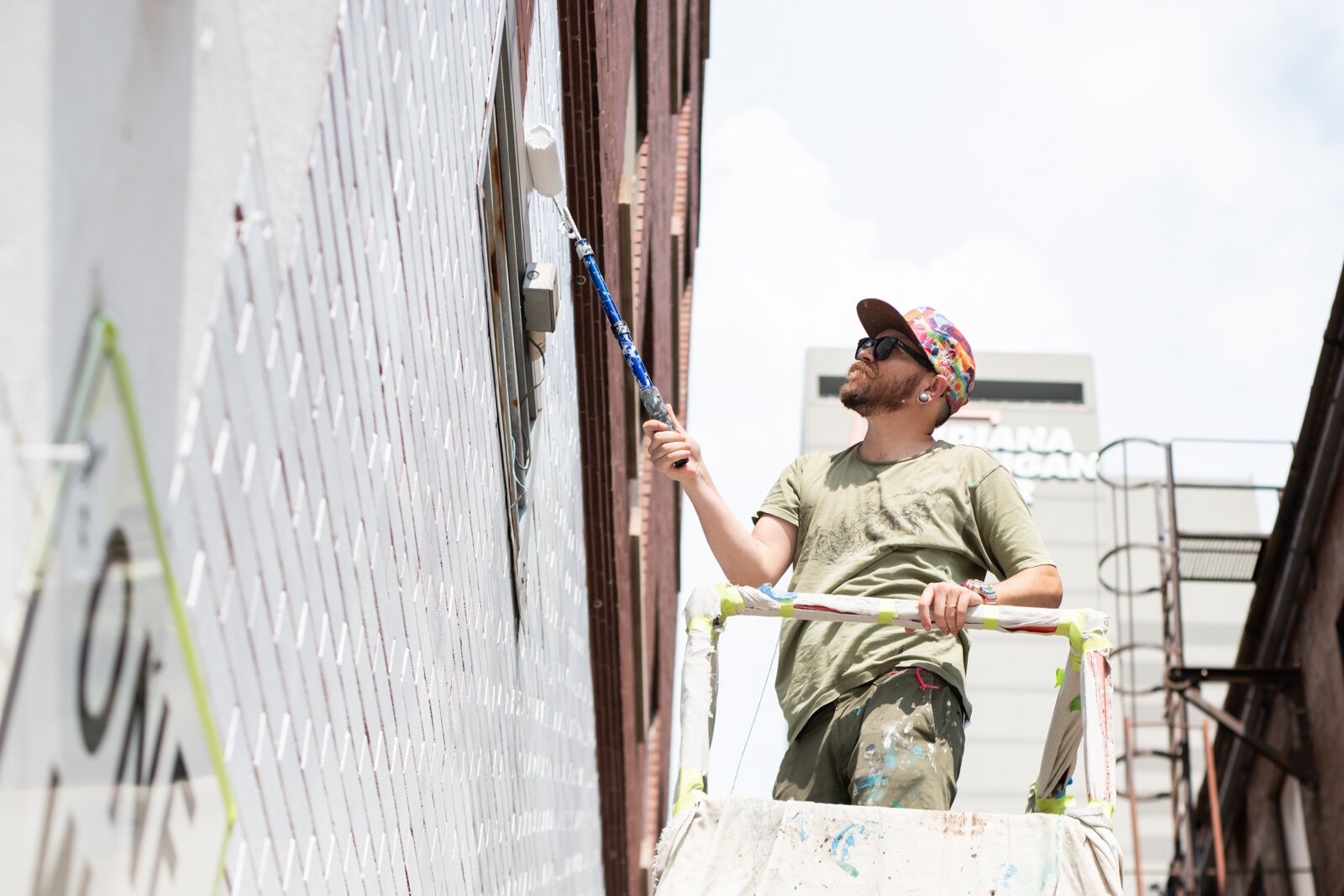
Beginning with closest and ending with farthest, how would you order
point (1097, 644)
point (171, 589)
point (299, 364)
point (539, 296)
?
1. point (171, 589)
2. point (299, 364)
3. point (1097, 644)
4. point (539, 296)

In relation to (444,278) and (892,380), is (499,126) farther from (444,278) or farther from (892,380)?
(892,380)

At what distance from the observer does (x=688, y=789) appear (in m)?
4.03

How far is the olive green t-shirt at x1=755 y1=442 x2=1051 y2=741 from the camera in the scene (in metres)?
4.57

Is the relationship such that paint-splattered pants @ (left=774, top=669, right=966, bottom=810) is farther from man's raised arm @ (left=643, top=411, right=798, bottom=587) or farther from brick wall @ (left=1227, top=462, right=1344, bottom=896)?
brick wall @ (left=1227, top=462, right=1344, bottom=896)

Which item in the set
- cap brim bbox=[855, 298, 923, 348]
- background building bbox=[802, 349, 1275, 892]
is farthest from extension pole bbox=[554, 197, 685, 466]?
background building bbox=[802, 349, 1275, 892]

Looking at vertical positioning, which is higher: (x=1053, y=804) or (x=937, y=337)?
(x=937, y=337)

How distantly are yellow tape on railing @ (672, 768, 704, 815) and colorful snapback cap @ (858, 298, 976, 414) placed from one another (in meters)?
1.63

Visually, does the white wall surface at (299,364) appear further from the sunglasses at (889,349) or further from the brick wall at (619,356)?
the brick wall at (619,356)

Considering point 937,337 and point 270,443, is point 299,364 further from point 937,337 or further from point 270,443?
point 937,337

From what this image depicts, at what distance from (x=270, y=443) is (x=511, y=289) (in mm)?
3520

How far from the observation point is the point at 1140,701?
6272cm

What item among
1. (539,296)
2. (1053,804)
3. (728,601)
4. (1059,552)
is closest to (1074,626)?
(1053,804)

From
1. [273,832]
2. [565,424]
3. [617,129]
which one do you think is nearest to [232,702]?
[273,832]

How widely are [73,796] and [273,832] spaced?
3.89 ft
